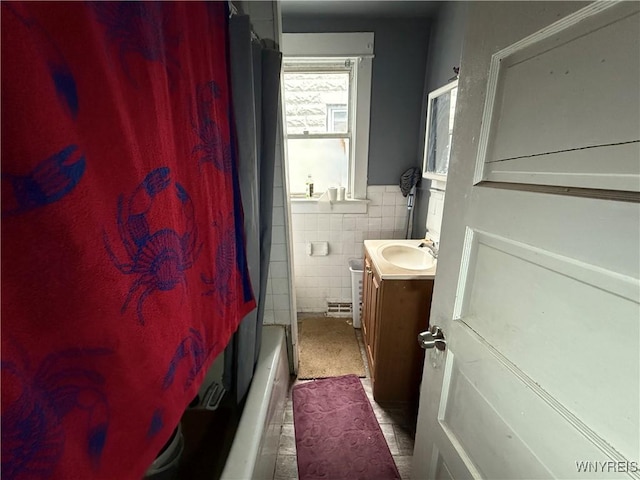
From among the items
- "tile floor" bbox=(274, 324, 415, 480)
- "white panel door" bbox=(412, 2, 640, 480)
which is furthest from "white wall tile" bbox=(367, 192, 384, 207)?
"white panel door" bbox=(412, 2, 640, 480)

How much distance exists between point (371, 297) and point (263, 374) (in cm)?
80

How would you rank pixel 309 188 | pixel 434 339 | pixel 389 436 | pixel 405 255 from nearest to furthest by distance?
1. pixel 434 339
2. pixel 389 436
3. pixel 405 255
4. pixel 309 188

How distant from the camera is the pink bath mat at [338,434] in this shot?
123 cm

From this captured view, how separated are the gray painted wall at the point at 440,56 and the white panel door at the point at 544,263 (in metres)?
1.10

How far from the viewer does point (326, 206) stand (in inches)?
86.4

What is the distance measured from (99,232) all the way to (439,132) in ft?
6.30

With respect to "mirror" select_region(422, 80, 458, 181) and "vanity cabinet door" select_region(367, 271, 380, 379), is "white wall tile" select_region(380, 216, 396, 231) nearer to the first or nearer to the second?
"mirror" select_region(422, 80, 458, 181)

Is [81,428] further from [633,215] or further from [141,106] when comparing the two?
[633,215]

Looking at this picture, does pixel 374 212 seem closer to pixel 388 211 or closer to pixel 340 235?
pixel 388 211

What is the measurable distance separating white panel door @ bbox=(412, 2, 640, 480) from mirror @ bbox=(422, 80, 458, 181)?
42.7 inches

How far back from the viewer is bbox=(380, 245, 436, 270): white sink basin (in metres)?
1.79

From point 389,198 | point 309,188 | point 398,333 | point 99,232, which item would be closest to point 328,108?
point 309,188

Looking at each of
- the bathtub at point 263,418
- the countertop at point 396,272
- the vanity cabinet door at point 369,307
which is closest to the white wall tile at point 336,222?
the vanity cabinet door at point 369,307

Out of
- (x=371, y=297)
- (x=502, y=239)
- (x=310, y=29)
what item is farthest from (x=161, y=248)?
(x=310, y=29)
